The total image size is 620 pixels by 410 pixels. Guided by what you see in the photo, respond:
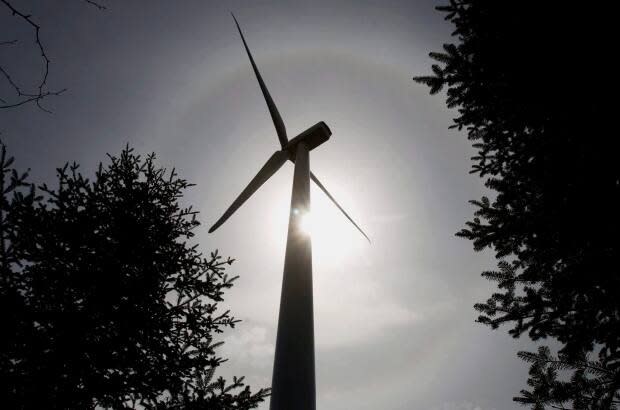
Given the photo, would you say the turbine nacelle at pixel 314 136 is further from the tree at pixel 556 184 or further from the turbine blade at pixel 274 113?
the tree at pixel 556 184

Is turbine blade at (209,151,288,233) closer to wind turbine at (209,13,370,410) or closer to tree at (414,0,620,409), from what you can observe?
wind turbine at (209,13,370,410)

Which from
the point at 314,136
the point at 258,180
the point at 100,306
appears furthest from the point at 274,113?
the point at 100,306

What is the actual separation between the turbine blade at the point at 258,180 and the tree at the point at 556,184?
7.30 meters

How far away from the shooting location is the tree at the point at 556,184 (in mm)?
3543

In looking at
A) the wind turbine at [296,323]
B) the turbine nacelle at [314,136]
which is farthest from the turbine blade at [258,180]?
the wind turbine at [296,323]

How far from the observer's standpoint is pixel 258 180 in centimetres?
1112

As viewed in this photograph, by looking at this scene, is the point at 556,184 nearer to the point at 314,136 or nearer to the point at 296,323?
the point at 296,323

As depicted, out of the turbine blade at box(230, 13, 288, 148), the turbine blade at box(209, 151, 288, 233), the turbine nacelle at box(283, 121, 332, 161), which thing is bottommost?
the turbine blade at box(209, 151, 288, 233)

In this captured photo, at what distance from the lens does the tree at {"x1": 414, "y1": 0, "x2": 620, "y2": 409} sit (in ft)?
11.6

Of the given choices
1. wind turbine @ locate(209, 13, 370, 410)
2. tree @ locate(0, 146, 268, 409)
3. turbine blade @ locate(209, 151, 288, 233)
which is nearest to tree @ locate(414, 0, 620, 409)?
wind turbine @ locate(209, 13, 370, 410)

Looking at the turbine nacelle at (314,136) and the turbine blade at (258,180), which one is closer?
the turbine blade at (258,180)

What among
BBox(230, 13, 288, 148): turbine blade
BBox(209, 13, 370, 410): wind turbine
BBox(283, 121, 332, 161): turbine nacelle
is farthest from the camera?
BBox(230, 13, 288, 148): turbine blade

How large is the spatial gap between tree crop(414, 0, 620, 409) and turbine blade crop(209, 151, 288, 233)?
7303 millimetres

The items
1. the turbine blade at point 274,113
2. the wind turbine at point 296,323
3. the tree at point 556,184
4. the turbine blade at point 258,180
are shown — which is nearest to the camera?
the tree at point 556,184
